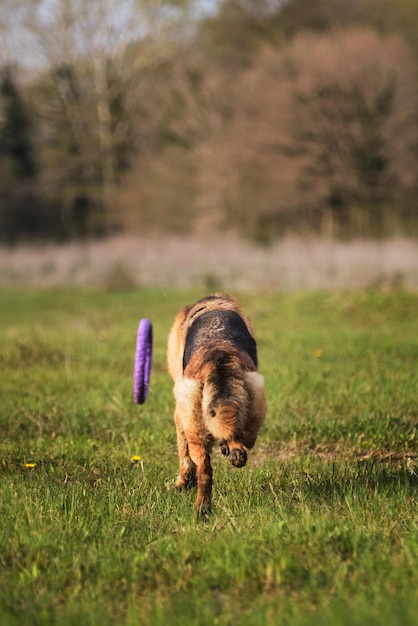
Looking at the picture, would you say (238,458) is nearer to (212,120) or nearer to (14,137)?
(212,120)

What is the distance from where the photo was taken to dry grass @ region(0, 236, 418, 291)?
961 inches

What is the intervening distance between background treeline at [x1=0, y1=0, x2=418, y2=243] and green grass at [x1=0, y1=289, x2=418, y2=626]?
2619 cm

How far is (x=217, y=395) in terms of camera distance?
183 inches

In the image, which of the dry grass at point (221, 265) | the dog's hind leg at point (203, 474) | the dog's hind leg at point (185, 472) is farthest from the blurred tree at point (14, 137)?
the dog's hind leg at point (203, 474)

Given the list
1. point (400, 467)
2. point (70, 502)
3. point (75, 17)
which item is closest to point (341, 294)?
point (400, 467)

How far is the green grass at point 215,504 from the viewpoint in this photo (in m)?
3.42

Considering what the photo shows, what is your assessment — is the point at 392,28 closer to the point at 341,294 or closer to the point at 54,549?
the point at 341,294

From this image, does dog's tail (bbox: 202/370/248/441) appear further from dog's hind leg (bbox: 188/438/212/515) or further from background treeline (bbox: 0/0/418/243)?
background treeline (bbox: 0/0/418/243)

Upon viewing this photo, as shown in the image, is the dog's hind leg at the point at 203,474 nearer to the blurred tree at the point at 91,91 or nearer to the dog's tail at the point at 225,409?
the dog's tail at the point at 225,409

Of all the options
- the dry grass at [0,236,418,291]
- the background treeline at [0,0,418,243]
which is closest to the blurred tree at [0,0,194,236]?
the background treeline at [0,0,418,243]

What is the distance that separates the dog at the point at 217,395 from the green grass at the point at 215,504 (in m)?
0.36

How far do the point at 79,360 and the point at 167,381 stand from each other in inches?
82.8

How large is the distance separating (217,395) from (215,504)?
82cm

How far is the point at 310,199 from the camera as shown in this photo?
3744 centimetres
